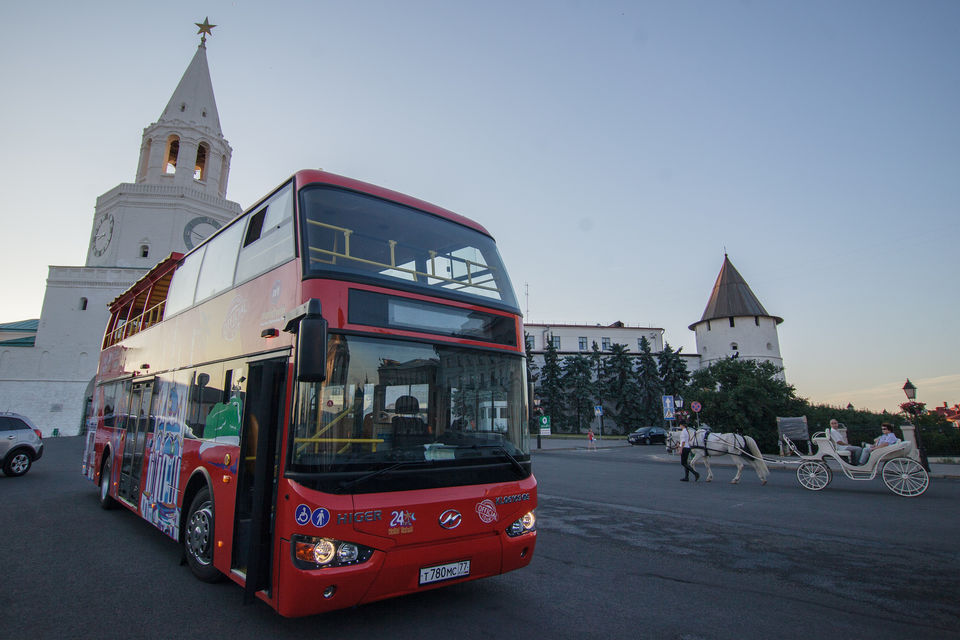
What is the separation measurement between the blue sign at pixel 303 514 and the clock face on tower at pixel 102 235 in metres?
58.0

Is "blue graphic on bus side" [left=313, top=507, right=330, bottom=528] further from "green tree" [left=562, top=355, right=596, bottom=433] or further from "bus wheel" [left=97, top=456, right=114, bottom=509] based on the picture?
"green tree" [left=562, top=355, right=596, bottom=433]

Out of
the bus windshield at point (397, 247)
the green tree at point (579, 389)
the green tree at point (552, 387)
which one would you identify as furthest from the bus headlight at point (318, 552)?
the green tree at point (579, 389)

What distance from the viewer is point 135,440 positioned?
775cm

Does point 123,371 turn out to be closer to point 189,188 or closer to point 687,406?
point 687,406

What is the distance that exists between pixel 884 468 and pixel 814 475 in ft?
4.76

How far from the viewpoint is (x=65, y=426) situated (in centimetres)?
4341

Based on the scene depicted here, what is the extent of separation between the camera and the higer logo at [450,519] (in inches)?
158

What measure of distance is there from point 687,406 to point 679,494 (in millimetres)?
28326

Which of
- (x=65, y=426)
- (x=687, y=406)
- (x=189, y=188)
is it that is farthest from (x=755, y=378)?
(x=65, y=426)

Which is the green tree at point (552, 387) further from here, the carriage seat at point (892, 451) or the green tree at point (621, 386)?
the carriage seat at point (892, 451)

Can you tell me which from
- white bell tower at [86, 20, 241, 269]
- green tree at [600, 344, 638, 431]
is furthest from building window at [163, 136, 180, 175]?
green tree at [600, 344, 638, 431]

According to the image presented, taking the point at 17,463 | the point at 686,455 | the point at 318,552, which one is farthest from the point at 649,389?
the point at 318,552

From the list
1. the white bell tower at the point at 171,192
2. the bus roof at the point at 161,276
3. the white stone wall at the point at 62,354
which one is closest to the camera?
the bus roof at the point at 161,276

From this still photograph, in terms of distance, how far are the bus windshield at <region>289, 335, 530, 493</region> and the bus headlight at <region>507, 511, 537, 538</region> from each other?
0.40 meters
